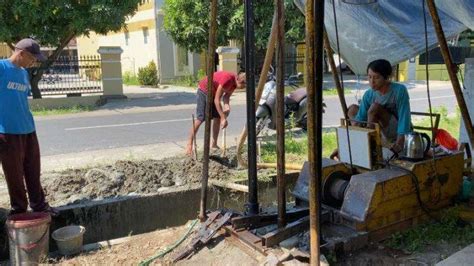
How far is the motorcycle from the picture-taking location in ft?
27.5

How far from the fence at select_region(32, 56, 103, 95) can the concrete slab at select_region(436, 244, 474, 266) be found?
45.7 feet

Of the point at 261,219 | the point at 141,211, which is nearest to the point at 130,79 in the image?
the point at 141,211

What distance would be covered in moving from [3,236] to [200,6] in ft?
46.9

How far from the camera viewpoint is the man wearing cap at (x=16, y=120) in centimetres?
443

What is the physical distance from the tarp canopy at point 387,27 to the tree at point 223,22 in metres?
11.0

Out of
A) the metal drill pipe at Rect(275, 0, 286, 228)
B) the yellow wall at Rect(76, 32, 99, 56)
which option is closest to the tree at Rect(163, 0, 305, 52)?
the metal drill pipe at Rect(275, 0, 286, 228)

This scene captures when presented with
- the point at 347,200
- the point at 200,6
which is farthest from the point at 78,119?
the point at 347,200

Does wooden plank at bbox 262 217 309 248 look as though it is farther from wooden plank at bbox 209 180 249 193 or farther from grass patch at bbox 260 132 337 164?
grass patch at bbox 260 132 337 164

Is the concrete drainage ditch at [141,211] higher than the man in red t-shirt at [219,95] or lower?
lower

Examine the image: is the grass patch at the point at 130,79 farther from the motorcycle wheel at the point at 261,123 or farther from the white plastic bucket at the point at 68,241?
the white plastic bucket at the point at 68,241

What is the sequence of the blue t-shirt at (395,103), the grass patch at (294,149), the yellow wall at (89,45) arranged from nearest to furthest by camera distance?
1. the blue t-shirt at (395,103)
2. the grass patch at (294,149)
3. the yellow wall at (89,45)

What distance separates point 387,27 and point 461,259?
3.63m

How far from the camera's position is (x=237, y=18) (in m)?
17.4

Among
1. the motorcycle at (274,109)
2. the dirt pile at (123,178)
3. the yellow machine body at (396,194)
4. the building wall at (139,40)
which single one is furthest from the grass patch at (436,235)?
the building wall at (139,40)
